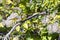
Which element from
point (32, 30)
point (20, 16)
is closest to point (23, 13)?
point (20, 16)

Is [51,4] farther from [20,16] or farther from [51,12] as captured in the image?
[20,16]

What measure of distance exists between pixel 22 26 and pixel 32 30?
4.2 inches

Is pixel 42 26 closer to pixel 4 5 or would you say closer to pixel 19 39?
pixel 19 39

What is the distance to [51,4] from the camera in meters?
2.26

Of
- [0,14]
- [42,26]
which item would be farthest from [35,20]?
[0,14]

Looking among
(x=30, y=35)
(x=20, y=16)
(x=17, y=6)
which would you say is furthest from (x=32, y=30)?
(x=17, y=6)

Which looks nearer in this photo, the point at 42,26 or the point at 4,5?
the point at 42,26

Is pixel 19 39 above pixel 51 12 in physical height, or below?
below

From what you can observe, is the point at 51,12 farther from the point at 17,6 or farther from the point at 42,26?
the point at 17,6

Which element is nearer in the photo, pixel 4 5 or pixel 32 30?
pixel 32 30

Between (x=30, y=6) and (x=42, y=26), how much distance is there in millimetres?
263

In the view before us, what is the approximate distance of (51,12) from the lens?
2221mm

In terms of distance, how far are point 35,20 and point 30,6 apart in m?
0.18

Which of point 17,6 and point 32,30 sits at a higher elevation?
point 17,6
